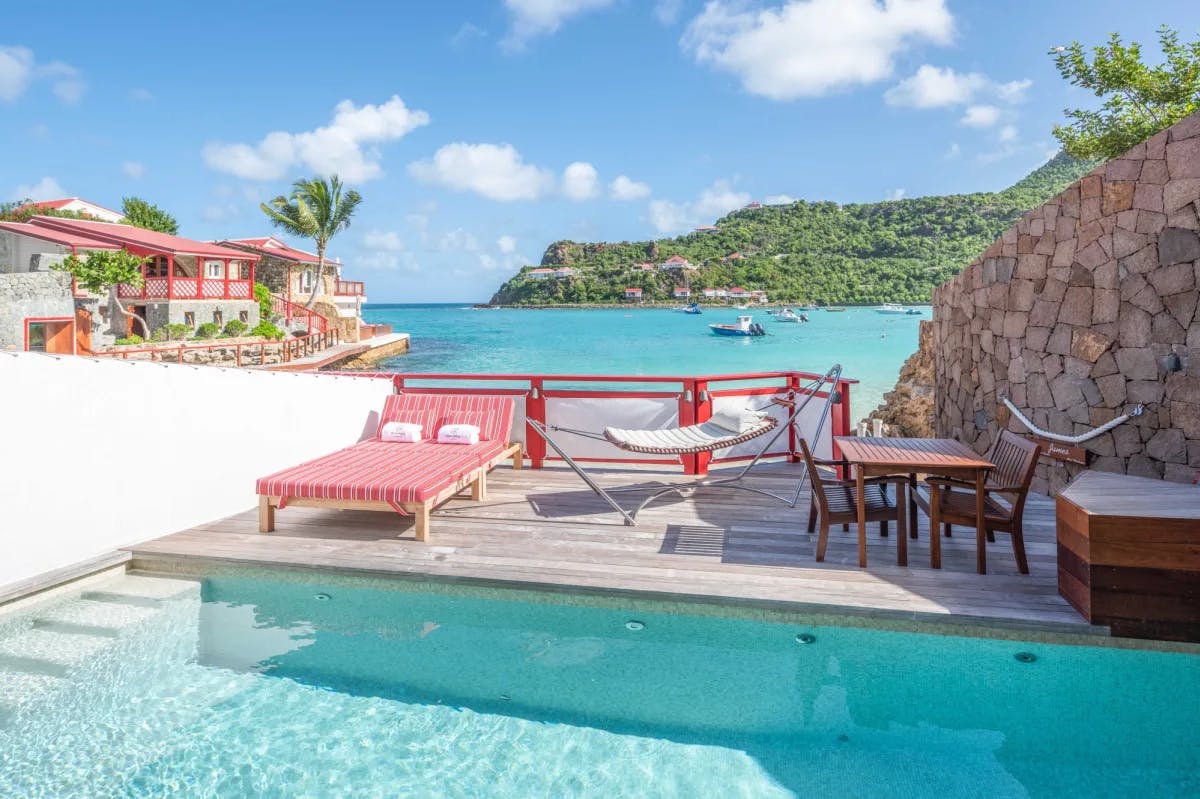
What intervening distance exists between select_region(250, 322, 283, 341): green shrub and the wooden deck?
25313mm

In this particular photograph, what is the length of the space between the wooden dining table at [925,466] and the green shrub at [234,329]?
27252 mm

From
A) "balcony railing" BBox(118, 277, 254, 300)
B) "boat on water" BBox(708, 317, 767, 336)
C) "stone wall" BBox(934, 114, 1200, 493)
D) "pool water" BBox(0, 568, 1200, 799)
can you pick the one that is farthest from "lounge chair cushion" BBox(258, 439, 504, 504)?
"boat on water" BBox(708, 317, 767, 336)

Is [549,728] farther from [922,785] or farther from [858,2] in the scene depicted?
[858,2]

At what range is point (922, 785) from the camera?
7.49 ft

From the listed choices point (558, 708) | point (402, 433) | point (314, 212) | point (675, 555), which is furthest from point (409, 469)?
point (314, 212)

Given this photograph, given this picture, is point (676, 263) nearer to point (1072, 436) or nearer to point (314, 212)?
point (314, 212)

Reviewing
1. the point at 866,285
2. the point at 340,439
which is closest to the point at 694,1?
the point at 340,439

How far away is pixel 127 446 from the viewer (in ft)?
13.5

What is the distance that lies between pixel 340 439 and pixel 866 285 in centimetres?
4682

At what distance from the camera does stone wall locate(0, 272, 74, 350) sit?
1976 centimetres

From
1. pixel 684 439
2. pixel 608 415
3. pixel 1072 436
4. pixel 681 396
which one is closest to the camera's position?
pixel 684 439

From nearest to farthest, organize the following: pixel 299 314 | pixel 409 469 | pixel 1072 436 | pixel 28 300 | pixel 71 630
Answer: pixel 71 630
pixel 409 469
pixel 1072 436
pixel 28 300
pixel 299 314

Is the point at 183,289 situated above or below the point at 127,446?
above

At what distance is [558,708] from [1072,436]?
432cm
